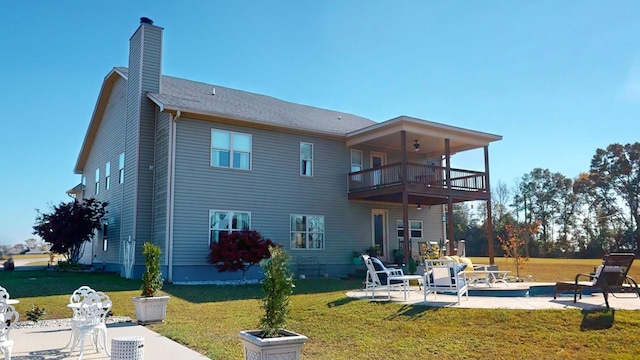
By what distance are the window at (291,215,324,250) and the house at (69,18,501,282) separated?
40 millimetres

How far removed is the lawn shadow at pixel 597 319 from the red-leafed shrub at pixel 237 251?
9.74 metres

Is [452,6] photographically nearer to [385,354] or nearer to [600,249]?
[385,354]

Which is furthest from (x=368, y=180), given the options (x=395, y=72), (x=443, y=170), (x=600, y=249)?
(x=600, y=249)

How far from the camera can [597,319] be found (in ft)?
23.3

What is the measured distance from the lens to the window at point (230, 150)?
16.9m

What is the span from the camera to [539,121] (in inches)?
901

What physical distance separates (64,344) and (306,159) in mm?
12832

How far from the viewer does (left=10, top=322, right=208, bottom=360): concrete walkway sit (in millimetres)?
6402

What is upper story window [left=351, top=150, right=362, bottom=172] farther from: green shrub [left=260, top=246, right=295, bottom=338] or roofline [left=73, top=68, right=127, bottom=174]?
green shrub [left=260, top=246, right=295, bottom=338]

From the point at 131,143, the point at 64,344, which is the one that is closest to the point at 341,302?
the point at 64,344

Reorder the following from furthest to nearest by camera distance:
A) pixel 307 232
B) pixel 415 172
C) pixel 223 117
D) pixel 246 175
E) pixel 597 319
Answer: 1. pixel 307 232
2. pixel 415 172
3. pixel 246 175
4. pixel 223 117
5. pixel 597 319

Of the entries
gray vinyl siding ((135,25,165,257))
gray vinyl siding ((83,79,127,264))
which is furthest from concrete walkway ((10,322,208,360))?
gray vinyl siding ((83,79,127,264))

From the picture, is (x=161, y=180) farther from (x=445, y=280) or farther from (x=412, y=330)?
(x=412, y=330)

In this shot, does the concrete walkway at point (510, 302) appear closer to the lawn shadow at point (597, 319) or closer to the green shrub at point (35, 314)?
the lawn shadow at point (597, 319)
